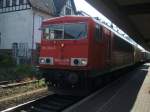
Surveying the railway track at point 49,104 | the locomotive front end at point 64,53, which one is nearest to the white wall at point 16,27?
the locomotive front end at point 64,53

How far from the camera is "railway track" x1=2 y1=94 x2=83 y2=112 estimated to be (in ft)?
31.3

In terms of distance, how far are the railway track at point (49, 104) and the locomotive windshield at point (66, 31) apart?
2315mm

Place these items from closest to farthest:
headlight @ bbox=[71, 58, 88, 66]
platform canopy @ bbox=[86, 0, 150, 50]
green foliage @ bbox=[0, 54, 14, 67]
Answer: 1. headlight @ bbox=[71, 58, 88, 66]
2. platform canopy @ bbox=[86, 0, 150, 50]
3. green foliage @ bbox=[0, 54, 14, 67]

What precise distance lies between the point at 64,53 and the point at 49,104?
87.4 inches

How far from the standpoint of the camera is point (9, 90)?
1370cm

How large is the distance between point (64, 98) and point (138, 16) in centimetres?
1089

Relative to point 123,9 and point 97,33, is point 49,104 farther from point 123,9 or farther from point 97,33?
point 123,9

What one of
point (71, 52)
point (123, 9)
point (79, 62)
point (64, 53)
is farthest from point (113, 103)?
point (123, 9)

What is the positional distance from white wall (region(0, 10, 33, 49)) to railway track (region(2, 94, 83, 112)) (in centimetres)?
2292

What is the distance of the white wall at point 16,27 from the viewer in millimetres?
34656

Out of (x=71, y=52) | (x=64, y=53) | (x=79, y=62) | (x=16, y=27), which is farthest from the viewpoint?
(x=16, y=27)

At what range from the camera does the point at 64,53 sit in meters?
11.9

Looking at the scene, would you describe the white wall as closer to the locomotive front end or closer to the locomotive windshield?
the locomotive windshield

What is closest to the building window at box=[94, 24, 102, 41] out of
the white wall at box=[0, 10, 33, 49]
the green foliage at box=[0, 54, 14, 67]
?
the green foliage at box=[0, 54, 14, 67]
